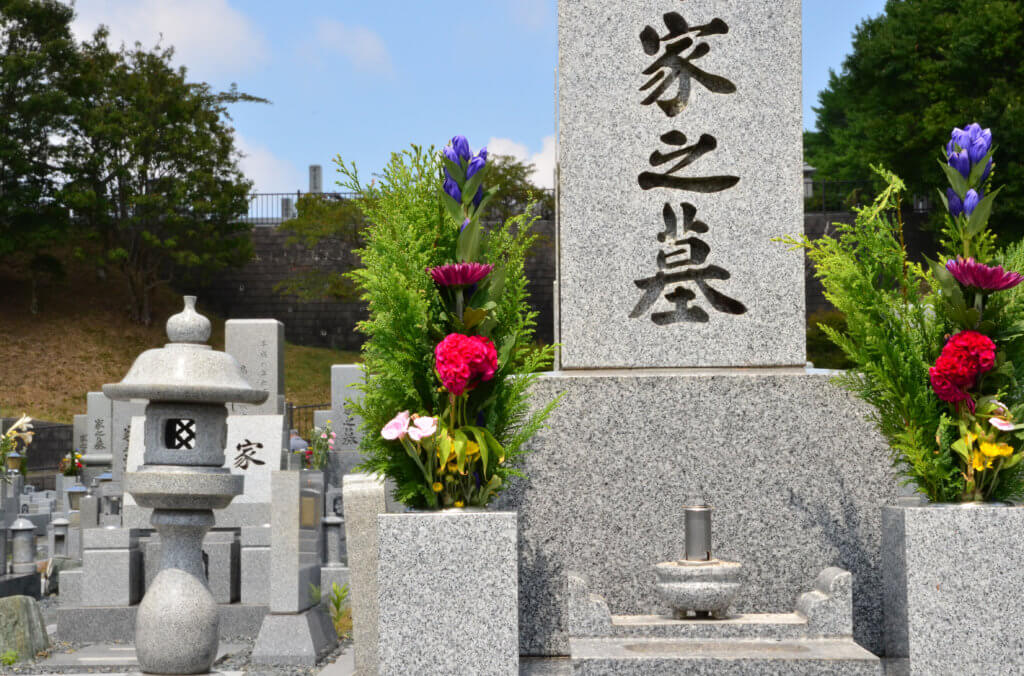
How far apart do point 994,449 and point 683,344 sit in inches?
58.7

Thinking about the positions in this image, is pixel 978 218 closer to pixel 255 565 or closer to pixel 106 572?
pixel 255 565

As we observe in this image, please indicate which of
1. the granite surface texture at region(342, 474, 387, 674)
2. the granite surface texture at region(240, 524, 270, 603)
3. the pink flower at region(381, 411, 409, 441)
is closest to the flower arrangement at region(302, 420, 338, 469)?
the granite surface texture at region(240, 524, 270, 603)

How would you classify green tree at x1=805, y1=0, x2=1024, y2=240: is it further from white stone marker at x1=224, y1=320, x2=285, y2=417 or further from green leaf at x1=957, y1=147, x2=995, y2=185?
green leaf at x1=957, y1=147, x2=995, y2=185

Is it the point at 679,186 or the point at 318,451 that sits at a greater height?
the point at 679,186

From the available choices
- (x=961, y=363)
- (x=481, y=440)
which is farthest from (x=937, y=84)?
(x=481, y=440)

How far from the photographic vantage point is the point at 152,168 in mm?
29500

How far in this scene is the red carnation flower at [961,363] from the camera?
3.96 metres

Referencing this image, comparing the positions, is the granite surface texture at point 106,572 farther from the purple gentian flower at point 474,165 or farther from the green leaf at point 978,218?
the green leaf at point 978,218

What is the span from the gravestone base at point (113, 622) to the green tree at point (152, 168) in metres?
21.5

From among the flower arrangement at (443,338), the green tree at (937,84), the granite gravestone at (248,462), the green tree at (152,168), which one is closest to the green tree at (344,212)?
the green tree at (152,168)

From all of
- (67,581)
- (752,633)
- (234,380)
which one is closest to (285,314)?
(67,581)

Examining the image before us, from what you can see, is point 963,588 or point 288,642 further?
point 288,642

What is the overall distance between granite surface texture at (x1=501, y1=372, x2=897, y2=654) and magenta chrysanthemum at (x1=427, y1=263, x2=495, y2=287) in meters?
0.91

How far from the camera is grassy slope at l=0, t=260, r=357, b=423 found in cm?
2645
